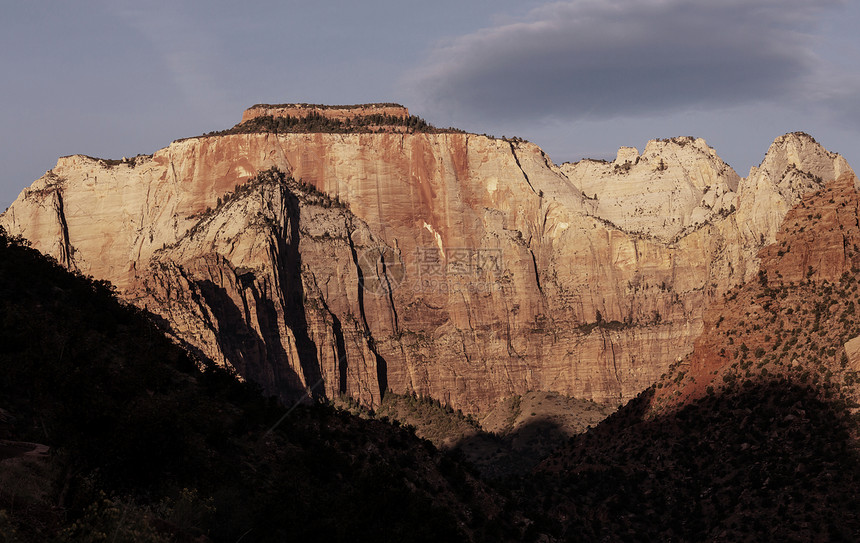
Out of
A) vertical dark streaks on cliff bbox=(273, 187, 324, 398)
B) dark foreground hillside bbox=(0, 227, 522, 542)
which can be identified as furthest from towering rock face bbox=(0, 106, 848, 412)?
dark foreground hillside bbox=(0, 227, 522, 542)

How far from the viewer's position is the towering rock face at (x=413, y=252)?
18125cm

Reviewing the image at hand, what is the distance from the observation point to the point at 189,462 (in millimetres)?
47250

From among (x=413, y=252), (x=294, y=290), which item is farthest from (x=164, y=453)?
(x=413, y=252)

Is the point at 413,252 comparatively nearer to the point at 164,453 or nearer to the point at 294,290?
the point at 294,290

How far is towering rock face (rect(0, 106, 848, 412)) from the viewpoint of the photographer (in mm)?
181250

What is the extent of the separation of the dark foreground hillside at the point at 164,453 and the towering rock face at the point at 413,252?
113 meters

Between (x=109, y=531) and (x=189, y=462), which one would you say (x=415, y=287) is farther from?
(x=109, y=531)

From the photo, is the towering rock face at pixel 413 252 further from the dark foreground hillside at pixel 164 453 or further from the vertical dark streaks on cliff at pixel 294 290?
the dark foreground hillside at pixel 164 453

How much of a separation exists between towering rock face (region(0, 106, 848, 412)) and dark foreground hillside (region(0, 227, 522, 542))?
112793 millimetres

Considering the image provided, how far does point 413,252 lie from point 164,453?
150775 mm

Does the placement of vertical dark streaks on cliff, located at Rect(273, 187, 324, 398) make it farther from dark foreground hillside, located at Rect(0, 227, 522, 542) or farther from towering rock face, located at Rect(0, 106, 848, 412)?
dark foreground hillside, located at Rect(0, 227, 522, 542)

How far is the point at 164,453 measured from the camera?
44.8 m

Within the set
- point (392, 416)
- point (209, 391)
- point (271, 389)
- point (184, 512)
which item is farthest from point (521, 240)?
point (184, 512)

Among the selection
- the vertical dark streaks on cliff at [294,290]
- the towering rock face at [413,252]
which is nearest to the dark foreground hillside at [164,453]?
the vertical dark streaks on cliff at [294,290]
